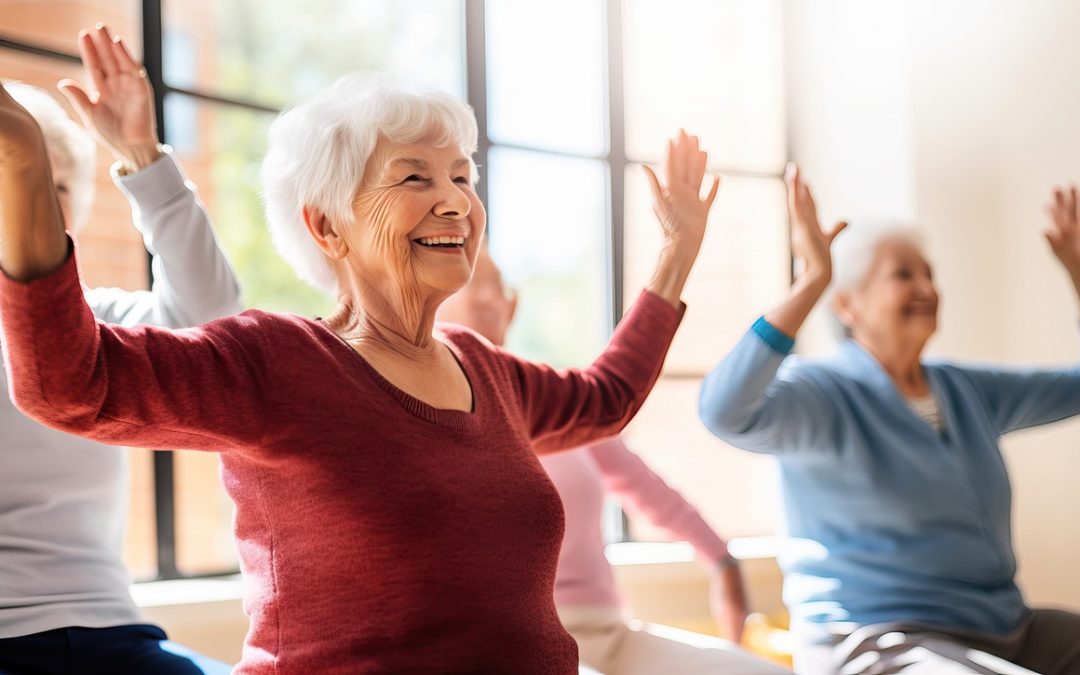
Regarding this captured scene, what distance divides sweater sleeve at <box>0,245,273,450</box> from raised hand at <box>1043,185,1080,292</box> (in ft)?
7.05

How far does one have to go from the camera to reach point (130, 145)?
1.53 meters

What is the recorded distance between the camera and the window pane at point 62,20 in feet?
7.73

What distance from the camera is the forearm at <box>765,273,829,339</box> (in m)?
2.06

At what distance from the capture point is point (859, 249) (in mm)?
2494

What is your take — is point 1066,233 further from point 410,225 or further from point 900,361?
point 410,225

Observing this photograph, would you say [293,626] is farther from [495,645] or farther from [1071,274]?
[1071,274]

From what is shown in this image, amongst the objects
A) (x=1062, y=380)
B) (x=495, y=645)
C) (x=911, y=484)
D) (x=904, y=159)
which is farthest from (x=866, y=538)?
(x=904, y=159)

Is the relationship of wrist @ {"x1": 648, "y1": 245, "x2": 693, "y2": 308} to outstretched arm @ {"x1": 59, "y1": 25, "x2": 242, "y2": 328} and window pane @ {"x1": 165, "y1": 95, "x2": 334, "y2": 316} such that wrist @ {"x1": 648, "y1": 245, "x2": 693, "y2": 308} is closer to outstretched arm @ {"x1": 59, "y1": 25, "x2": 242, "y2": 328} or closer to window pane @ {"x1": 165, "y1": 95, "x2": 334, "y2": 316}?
outstretched arm @ {"x1": 59, "y1": 25, "x2": 242, "y2": 328}

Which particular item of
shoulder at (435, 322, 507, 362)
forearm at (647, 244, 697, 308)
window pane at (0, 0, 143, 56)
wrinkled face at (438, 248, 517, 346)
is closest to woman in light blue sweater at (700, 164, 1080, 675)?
forearm at (647, 244, 697, 308)

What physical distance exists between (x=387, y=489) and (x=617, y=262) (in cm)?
228

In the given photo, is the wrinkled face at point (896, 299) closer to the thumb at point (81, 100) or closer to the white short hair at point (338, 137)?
the white short hair at point (338, 137)

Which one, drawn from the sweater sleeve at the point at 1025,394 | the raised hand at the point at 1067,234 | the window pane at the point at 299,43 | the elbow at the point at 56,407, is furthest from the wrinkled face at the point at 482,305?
the raised hand at the point at 1067,234

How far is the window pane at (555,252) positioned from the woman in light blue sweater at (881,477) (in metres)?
1.17

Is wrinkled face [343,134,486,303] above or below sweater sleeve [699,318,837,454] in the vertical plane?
above
